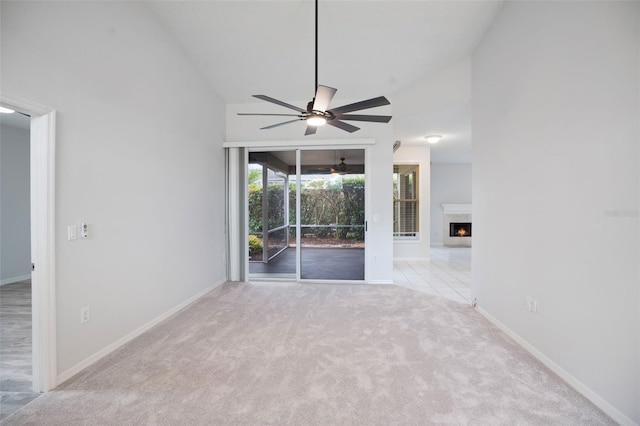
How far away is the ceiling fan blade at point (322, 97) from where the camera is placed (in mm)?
2244

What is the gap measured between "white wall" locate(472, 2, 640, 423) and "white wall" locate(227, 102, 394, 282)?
5.66ft

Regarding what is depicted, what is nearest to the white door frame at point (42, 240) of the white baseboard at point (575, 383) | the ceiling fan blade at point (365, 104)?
the ceiling fan blade at point (365, 104)

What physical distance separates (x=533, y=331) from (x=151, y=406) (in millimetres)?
3044

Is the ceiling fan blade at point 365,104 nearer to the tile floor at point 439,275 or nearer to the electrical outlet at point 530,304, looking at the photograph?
the electrical outlet at point 530,304

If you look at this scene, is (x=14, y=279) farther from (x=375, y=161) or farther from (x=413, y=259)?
(x=413, y=259)

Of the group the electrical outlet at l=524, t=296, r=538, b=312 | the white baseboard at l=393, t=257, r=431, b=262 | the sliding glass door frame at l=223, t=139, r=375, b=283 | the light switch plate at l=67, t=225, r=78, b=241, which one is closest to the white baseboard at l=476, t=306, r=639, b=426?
the electrical outlet at l=524, t=296, r=538, b=312

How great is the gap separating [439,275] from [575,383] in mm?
3538

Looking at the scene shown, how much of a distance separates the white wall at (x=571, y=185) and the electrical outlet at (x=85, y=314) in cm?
376

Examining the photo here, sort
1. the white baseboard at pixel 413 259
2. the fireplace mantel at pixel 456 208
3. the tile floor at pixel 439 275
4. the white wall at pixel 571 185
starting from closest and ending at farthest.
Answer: the white wall at pixel 571 185
the tile floor at pixel 439 275
the white baseboard at pixel 413 259
the fireplace mantel at pixel 456 208

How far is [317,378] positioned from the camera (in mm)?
2139

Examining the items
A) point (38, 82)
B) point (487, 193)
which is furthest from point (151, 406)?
point (487, 193)

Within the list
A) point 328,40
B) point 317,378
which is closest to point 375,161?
point 328,40

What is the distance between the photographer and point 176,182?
355 centimetres

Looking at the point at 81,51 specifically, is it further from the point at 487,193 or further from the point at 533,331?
the point at 533,331
